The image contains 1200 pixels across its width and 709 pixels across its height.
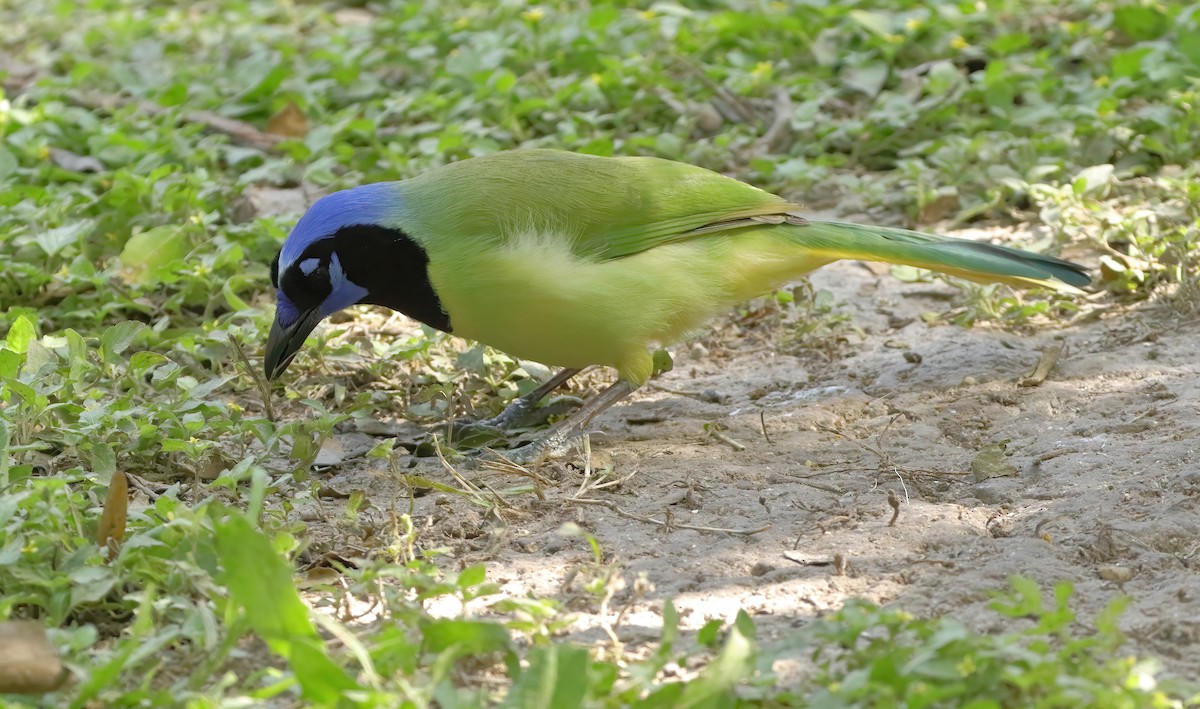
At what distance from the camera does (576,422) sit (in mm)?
4359

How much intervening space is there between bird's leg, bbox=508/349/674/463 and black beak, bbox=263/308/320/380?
0.75 meters

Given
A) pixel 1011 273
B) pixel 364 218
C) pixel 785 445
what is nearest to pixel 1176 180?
pixel 1011 273

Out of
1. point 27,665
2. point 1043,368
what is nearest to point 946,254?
point 1043,368

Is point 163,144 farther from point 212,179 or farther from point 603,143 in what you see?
point 603,143

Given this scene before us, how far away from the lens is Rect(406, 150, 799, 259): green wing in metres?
4.18

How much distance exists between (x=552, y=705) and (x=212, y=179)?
4292mm

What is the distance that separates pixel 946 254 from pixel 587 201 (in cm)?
118

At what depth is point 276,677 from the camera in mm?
2559

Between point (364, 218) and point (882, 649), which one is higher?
point (364, 218)

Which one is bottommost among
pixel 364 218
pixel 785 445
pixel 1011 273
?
pixel 785 445

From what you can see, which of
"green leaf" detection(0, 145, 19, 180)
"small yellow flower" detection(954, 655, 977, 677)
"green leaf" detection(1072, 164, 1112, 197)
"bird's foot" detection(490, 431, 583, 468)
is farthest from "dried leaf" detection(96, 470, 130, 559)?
"green leaf" detection(1072, 164, 1112, 197)

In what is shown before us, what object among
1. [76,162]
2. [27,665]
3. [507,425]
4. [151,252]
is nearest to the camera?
[27,665]

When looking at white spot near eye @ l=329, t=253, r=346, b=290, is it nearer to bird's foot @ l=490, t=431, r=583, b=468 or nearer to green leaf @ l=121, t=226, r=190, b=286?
bird's foot @ l=490, t=431, r=583, b=468

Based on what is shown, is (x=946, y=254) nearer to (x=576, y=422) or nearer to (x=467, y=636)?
(x=576, y=422)
